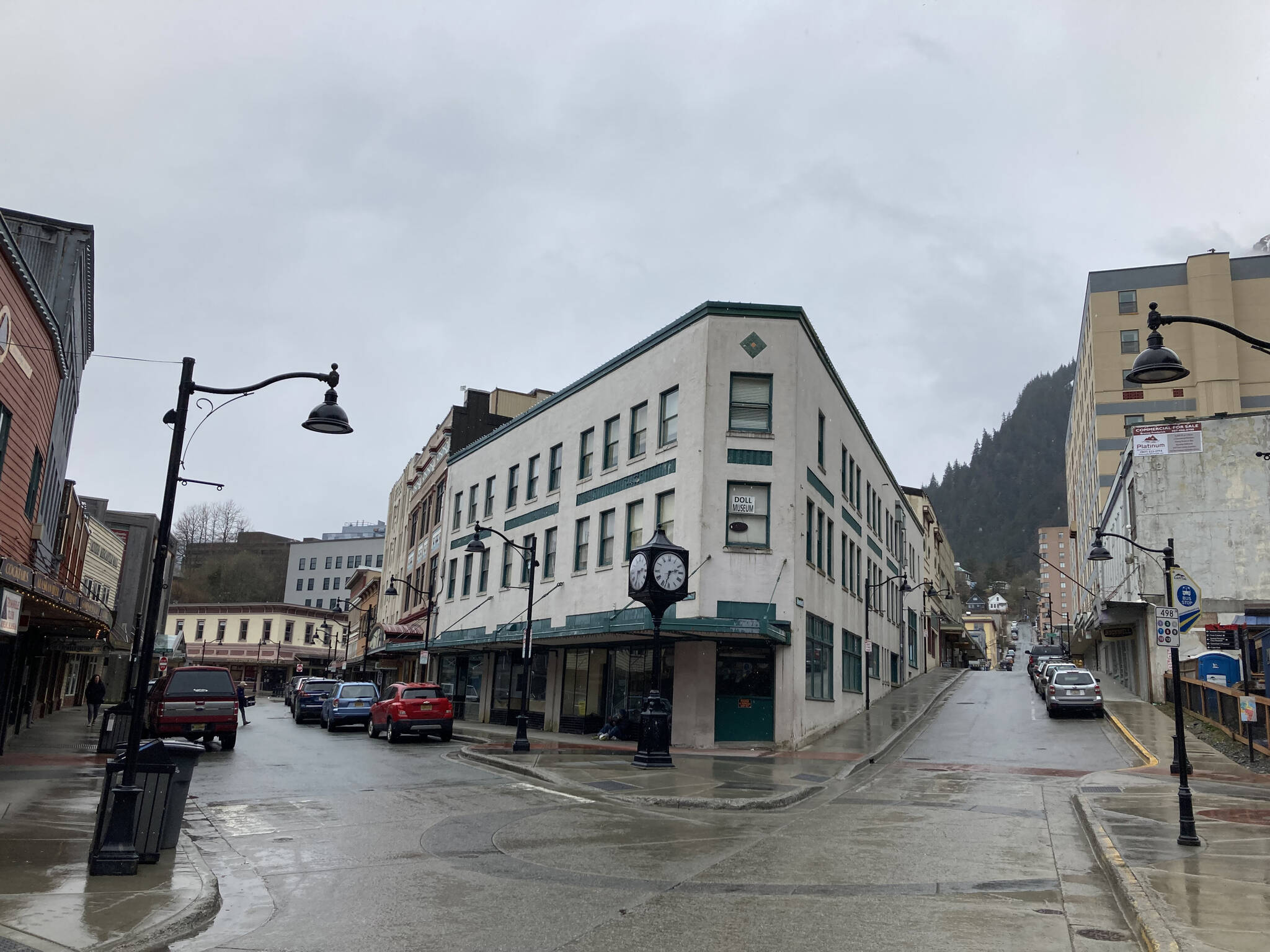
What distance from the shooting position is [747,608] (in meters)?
24.7

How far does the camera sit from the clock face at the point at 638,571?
824 inches

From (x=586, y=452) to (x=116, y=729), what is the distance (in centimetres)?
1659

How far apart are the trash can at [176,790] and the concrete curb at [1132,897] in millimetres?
8773

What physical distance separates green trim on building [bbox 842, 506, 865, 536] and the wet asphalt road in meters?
14.7

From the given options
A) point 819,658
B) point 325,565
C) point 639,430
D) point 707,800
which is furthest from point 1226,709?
point 325,565

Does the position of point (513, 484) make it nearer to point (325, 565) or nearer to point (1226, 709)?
point (1226, 709)

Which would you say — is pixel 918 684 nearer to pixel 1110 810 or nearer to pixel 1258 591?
pixel 1258 591

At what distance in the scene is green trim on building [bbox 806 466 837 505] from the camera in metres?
27.7

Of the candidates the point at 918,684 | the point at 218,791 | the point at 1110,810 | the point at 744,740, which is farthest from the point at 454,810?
the point at 918,684

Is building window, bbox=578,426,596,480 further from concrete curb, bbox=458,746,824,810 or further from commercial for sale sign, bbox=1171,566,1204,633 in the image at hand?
commercial for sale sign, bbox=1171,566,1204,633

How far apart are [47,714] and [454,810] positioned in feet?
116

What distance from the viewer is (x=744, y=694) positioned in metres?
24.9

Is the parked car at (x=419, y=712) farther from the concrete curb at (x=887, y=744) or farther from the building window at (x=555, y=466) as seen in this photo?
the concrete curb at (x=887, y=744)

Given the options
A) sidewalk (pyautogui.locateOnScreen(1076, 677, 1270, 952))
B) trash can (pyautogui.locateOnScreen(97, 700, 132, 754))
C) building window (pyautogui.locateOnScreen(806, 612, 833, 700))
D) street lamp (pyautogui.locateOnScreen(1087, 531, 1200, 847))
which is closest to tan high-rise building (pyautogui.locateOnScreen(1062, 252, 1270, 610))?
building window (pyautogui.locateOnScreen(806, 612, 833, 700))
